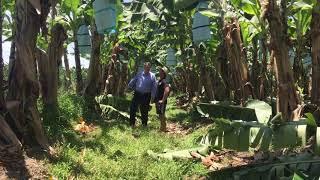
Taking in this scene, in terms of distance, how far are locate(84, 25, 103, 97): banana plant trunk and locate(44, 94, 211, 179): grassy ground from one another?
1.12 meters

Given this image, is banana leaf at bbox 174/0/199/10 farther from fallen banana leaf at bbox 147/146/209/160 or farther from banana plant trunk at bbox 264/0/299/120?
fallen banana leaf at bbox 147/146/209/160

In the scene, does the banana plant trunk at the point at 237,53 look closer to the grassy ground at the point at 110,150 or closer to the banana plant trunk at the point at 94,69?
the grassy ground at the point at 110,150

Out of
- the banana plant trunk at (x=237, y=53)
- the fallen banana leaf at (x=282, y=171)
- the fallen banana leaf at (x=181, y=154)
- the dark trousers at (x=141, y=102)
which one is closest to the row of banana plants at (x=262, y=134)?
the fallen banana leaf at (x=282, y=171)

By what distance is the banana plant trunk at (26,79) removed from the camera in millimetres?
5977

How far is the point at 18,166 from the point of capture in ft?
17.0

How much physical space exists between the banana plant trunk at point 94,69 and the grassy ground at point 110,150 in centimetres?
112

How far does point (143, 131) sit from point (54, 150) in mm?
2929

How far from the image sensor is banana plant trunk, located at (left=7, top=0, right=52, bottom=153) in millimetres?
5977

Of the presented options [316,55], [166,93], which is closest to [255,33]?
[166,93]

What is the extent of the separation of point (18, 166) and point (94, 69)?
6.13 m

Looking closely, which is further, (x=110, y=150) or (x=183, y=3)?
(x=183, y=3)

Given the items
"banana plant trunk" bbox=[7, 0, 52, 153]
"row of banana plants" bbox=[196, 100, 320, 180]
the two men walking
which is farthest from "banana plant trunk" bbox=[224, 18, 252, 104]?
"row of banana plants" bbox=[196, 100, 320, 180]

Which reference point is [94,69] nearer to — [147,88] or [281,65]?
[147,88]

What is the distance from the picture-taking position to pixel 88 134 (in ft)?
27.4
